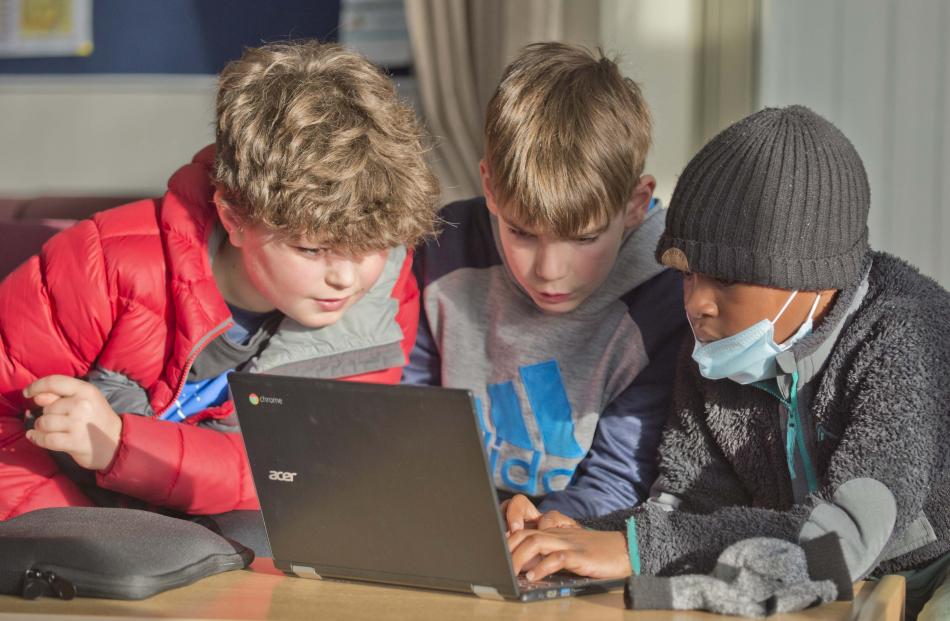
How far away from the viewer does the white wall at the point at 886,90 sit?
80.7 inches

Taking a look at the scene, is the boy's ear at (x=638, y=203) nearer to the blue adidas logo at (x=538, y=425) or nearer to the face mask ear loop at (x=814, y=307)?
the blue adidas logo at (x=538, y=425)

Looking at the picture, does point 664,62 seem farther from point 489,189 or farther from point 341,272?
point 341,272

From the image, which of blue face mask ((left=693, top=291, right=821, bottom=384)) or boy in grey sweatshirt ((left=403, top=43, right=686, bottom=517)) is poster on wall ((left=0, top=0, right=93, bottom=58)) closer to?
boy in grey sweatshirt ((left=403, top=43, right=686, bottom=517))

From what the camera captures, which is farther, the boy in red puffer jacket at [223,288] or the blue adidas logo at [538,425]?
the blue adidas logo at [538,425]

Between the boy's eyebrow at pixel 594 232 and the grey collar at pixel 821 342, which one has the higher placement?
the boy's eyebrow at pixel 594 232

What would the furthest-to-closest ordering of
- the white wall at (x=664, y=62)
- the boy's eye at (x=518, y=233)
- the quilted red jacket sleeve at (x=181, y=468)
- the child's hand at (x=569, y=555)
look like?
the white wall at (x=664, y=62) → the boy's eye at (x=518, y=233) → the quilted red jacket sleeve at (x=181, y=468) → the child's hand at (x=569, y=555)

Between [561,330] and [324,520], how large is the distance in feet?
1.98

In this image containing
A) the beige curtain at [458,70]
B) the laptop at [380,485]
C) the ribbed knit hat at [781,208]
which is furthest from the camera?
the beige curtain at [458,70]

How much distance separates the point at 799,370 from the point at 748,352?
7cm

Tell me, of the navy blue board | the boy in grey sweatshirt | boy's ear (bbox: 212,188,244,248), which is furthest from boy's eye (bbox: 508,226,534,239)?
the navy blue board

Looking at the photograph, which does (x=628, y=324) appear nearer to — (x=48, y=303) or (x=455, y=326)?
(x=455, y=326)

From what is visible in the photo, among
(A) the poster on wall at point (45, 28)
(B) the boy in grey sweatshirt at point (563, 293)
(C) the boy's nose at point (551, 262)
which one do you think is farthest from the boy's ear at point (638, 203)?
Answer: (A) the poster on wall at point (45, 28)

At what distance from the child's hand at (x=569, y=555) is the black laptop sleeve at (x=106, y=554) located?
0.93ft

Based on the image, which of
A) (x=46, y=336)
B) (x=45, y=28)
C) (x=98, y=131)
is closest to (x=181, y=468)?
(x=46, y=336)
